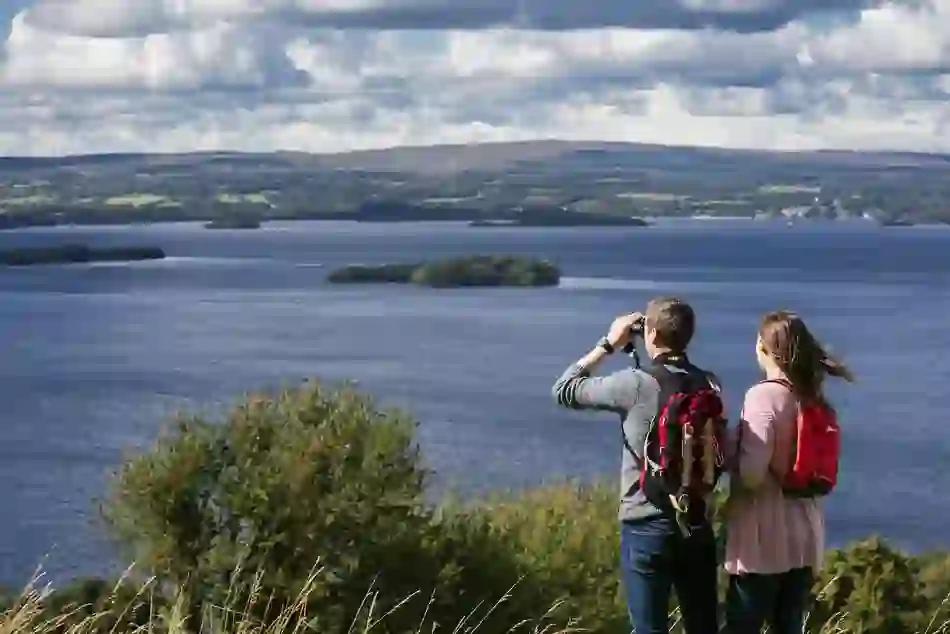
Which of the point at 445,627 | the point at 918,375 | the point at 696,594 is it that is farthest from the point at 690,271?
the point at 696,594

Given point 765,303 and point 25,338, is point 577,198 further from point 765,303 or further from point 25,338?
point 25,338

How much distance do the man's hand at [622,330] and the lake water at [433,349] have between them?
1512cm

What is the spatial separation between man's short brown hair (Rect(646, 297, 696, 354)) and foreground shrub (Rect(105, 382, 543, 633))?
10.5 m

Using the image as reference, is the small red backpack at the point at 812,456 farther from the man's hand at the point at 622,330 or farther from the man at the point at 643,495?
the man's hand at the point at 622,330

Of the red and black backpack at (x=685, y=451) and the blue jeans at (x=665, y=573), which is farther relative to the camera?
the blue jeans at (x=665, y=573)

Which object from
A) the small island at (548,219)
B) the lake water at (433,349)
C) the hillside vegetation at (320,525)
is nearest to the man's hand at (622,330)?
the hillside vegetation at (320,525)

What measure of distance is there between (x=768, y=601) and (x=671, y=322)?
89cm

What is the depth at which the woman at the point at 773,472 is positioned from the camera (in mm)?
4293

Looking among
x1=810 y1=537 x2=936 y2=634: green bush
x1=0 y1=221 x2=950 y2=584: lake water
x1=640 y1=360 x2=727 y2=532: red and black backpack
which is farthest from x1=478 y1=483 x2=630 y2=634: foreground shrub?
x1=640 y1=360 x2=727 y2=532: red and black backpack

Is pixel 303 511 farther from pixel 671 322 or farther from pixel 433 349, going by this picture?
pixel 433 349

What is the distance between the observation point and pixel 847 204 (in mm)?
118500

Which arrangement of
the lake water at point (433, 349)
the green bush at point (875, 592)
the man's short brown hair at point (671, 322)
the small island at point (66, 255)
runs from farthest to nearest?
the small island at point (66, 255) < the lake water at point (433, 349) < the green bush at point (875, 592) < the man's short brown hair at point (671, 322)

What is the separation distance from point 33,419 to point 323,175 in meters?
66.1

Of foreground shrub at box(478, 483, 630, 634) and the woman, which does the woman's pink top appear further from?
foreground shrub at box(478, 483, 630, 634)
